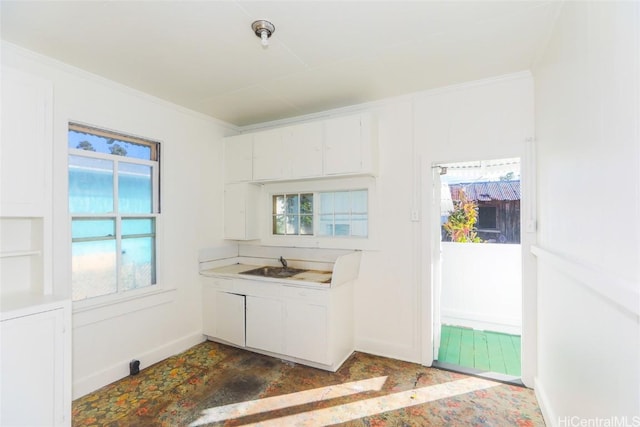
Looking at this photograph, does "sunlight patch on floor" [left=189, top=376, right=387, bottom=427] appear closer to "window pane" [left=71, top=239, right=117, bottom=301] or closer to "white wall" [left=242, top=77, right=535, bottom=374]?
"white wall" [left=242, top=77, right=535, bottom=374]

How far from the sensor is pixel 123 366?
2695 millimetres

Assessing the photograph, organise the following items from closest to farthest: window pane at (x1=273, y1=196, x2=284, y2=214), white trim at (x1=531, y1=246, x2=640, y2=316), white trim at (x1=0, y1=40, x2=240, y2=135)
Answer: white trim at (x1=531, y1=246, x2=640, y2=316) → white trim at (x1=0, y1=40, x2=240, y2=135) → window pane at (x1=273, y1=196, x2=284, y2=214)

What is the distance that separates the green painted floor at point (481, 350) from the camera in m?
2.91

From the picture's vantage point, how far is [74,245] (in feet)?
8.04

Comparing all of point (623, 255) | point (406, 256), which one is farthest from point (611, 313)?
point (406, 256)

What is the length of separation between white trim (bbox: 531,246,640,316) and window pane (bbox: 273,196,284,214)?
112 inches

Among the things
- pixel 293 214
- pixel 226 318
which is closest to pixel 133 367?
pixel 226 318

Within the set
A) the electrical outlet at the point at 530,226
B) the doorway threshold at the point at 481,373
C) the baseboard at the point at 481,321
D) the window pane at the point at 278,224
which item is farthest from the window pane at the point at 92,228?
the baseboard at the point at 481,321

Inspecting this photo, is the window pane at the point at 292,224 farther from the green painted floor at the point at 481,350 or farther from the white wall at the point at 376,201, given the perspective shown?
the green painted floor at the point at 481,350

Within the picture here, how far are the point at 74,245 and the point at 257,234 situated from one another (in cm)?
182

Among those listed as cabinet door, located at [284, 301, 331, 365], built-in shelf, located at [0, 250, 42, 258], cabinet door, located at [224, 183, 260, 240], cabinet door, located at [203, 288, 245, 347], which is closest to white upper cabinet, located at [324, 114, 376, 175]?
cabinet door, located at [224, 183, 260, 240]

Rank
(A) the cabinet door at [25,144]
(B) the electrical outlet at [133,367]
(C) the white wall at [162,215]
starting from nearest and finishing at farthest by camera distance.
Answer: (A) the cabinet door at [25,144] < (C) the white wall at [162,215] < (B) the electrical outlet at [133,367]

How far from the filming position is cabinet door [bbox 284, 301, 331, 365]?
279 centimetres

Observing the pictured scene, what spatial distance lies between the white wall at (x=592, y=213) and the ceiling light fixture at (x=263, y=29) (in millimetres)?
1662
